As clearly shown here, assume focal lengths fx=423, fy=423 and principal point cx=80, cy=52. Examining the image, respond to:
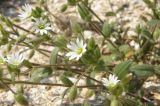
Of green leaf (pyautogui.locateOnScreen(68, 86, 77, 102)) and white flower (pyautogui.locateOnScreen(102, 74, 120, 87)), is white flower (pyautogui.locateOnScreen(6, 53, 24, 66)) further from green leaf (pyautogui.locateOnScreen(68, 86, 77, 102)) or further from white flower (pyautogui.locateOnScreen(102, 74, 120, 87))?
white flower (pyautogui.locateOnScreen(102, 74, 120, 87))

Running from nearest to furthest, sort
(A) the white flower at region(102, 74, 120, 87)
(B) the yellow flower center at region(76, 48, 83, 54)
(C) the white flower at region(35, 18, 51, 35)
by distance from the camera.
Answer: (A) the white flower at region(102, 74, 120, 87) → (B) the yellow flower center at region(76, 48, 83, 54) → (C) the white flower at region(35, 18, 51, 35)

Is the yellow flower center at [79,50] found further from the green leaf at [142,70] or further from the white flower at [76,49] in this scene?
the green leaf at [142,70]

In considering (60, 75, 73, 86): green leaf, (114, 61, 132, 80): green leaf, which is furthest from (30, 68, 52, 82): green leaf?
(114, 61, 132, 80): green leaf

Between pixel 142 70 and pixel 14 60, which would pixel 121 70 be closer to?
pixel 142 70

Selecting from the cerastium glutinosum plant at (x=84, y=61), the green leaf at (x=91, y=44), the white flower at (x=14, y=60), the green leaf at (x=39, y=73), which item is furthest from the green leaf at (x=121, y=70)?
the white flower at (x=14, y=60)

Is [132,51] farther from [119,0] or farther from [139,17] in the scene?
[119,0]

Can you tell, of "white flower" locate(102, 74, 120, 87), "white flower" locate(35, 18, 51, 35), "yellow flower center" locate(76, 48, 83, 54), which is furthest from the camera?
"white flower" locate(35, 18, 51, 35)

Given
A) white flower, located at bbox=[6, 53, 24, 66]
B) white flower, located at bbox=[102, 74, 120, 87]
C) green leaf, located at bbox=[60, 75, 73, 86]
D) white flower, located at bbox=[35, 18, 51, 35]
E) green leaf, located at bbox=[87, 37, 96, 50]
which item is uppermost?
white flower, located at bbox=[35, 18, 51, 35]

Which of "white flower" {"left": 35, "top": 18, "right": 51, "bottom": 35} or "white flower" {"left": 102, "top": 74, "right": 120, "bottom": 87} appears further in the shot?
"white flower" {"left": 35, "top": 18, "right": 51, "bottom": 35}
